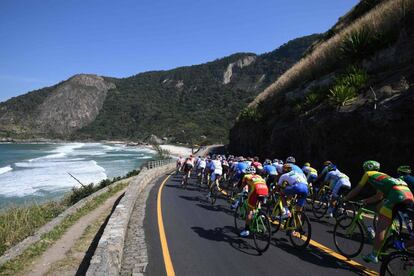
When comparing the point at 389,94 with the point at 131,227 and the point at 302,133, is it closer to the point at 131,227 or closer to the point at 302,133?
the point at 302,133

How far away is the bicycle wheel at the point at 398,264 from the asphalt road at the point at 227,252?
3.27 ft

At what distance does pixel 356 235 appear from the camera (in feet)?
23.4

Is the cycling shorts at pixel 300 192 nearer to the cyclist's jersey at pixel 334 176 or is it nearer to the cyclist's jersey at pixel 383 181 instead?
the cyclist's jersey at pixel 383 181

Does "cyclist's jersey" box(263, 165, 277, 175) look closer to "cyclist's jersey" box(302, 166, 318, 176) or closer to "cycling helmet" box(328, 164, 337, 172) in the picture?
"cyclist's jersey" box(302, 166, 318, 176)

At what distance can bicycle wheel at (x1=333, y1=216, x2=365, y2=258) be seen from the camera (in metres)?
7.09

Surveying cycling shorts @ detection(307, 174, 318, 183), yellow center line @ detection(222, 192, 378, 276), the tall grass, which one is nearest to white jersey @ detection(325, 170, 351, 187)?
cycling shorts @ detection(307, 174, 318, 183)

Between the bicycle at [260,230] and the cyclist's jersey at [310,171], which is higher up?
the cyclist's jersey at [310,171]

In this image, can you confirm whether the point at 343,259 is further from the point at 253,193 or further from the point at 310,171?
the point at 310,171

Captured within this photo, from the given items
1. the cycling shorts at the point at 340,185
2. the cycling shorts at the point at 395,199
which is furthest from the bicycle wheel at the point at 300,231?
the cycling shorts at the point at 340,185

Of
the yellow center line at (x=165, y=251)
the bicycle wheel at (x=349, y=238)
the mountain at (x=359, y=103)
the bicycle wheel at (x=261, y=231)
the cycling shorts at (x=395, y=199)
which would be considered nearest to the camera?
the cycling shorts at (x=395, y=199)

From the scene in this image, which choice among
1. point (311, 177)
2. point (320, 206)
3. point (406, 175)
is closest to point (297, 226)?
point (406, 175)

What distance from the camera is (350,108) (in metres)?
15.4

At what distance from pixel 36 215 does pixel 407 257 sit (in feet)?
53.6

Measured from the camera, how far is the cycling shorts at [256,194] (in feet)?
27.6
